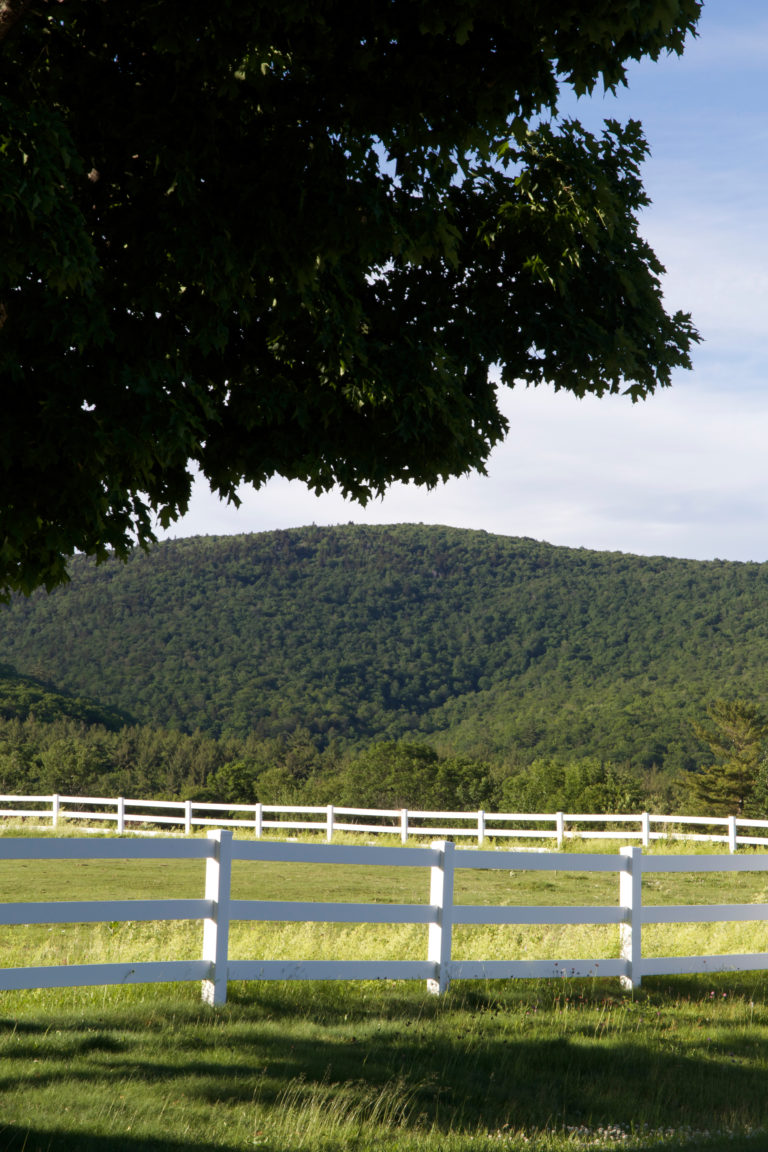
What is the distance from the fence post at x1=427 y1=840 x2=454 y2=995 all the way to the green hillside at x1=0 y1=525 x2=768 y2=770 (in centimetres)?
8242

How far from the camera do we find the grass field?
5406 mm

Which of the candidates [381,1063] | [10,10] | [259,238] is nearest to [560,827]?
[381,1063]

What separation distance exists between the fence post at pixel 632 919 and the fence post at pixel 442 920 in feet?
5.84

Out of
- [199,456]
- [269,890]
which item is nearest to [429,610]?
[269,890]

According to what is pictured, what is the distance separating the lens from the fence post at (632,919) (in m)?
9.42

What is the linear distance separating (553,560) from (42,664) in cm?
6916

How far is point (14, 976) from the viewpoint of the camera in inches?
260

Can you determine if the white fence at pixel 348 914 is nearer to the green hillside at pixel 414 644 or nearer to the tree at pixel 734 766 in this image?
the tree at pixel 734 766

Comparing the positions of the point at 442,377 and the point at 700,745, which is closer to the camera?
the point at 442,377

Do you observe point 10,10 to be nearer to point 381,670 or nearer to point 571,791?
point 571,791

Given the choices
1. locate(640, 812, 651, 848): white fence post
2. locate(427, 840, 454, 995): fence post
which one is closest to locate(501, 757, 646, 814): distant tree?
locate(640, 812, 651, 848): white fence post

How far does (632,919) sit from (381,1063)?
11.8 feet

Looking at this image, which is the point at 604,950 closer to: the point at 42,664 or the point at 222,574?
the point at 42,664

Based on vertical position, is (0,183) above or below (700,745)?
above
